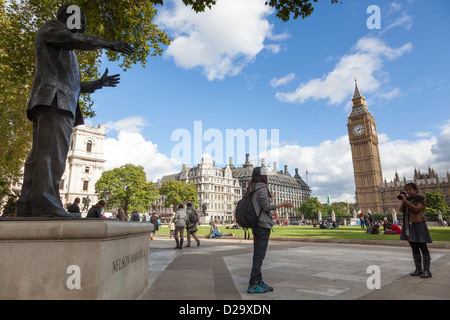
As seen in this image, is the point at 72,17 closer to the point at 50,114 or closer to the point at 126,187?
the point at 50,114

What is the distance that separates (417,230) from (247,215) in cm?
383

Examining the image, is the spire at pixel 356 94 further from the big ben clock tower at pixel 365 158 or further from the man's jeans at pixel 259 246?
the man's jeans at pixel 259 246

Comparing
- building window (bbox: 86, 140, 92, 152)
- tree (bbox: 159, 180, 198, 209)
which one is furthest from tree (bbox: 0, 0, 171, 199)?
tree (bbox: 159, 180, 198, 209)

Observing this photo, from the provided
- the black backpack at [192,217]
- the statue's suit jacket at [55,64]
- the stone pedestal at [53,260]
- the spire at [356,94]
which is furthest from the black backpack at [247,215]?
the spire at [356,94]

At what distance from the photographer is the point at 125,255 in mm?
3145

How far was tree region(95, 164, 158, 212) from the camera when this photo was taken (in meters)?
44.8

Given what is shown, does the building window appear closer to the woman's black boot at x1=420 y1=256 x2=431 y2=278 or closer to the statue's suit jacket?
the statue's suit jacket

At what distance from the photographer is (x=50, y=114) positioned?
133 inches

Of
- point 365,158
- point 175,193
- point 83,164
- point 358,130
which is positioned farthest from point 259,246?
point 358,130

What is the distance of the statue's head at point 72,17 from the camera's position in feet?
12.1

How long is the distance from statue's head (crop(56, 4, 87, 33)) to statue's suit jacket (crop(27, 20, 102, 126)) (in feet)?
0.43
